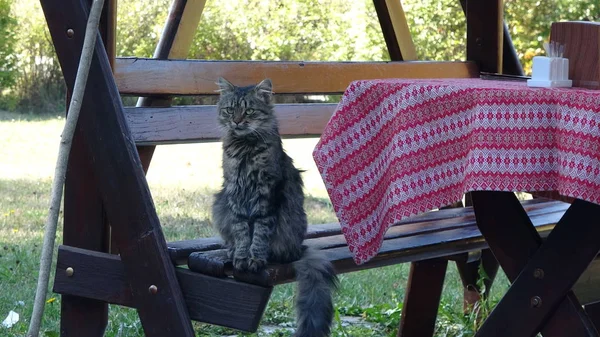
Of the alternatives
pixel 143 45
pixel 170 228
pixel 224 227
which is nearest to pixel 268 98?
pixel 224 227

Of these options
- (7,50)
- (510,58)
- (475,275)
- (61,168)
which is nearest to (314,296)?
(61,168)

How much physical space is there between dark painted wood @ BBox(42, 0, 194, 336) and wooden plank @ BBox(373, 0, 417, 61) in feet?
7.75

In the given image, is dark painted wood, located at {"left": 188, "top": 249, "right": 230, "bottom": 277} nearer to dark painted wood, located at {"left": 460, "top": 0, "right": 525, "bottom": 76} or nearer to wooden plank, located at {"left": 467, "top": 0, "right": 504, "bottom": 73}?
wooden plank, located at {"left": 467, "top": 0, "right": 504, "bottom": 73}

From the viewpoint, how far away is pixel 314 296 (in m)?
2.71

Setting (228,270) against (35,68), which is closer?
(228,270)

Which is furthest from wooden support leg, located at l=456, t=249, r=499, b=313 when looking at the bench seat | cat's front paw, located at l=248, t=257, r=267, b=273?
cat's front paw, located at l=248, t=257, r=267, b=273

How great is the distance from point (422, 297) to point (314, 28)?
9.18 metres

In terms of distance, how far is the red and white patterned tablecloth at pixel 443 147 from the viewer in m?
2.39

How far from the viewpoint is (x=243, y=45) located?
1302cm

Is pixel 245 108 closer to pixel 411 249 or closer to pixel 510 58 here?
pixel 411 249

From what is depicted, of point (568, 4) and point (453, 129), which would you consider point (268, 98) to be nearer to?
point (453, 129)

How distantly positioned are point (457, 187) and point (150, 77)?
4.48ft

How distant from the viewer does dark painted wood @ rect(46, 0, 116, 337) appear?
9.71 feet

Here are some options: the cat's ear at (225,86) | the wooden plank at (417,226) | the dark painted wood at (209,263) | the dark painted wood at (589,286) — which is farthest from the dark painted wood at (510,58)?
the dark painted wood at (209,263)
